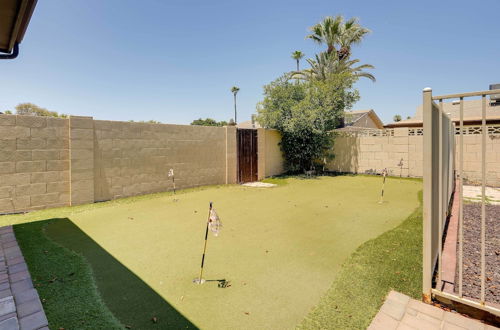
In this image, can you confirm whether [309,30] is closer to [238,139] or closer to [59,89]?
[238,139]

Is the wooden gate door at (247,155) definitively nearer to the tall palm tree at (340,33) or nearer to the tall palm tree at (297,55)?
the tall palm tree at (340,33)

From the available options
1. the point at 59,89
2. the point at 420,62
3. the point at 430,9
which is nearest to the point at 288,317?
the point at 430,9

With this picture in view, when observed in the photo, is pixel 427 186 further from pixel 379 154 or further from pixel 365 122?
pixel 365 122

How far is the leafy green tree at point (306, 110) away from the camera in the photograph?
A: 10859 mm

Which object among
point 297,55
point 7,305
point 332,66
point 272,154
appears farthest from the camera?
point 297,55

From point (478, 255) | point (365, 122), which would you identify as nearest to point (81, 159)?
point (478, 255)

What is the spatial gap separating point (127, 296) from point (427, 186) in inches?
119

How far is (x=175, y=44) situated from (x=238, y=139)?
6.69 metres

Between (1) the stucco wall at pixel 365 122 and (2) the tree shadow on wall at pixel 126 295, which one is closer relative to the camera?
(2) the tree shadow on wall at pixel 126 295

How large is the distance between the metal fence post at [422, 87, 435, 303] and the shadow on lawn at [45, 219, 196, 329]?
2129 millimetres

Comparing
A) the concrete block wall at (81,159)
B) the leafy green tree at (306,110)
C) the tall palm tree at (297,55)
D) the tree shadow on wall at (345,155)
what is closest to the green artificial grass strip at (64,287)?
the concrete block wall at (81,159)

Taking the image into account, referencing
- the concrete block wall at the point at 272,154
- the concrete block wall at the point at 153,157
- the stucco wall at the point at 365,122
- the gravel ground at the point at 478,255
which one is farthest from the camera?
the stucco wall at the point at 365,122

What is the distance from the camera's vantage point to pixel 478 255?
3176 millimetres

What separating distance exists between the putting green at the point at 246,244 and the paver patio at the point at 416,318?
571 millimetres
